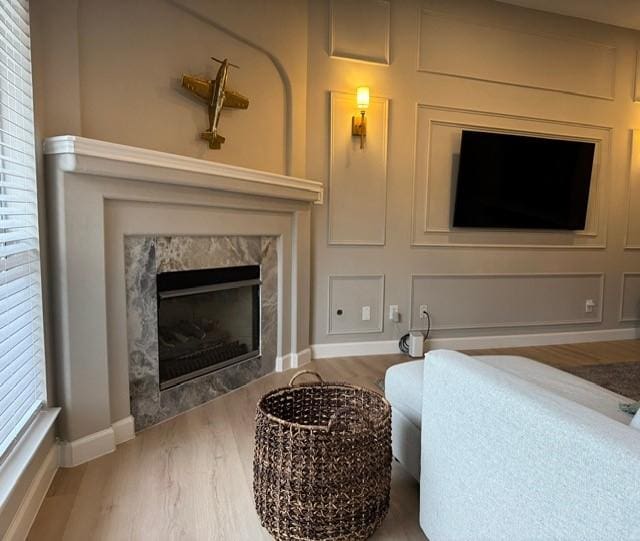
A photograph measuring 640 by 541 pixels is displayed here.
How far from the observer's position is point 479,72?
371 cm

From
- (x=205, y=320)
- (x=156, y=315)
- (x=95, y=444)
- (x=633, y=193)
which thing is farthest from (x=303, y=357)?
(x=633, y=193)

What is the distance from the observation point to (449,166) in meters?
3.72

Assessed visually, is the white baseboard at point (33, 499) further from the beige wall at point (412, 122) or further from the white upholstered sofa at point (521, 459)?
the beige wall at point (412, 122)

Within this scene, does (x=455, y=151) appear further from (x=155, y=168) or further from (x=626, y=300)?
(x=155, y=168)

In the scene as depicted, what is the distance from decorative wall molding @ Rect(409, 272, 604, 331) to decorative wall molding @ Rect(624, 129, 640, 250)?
0.48 m

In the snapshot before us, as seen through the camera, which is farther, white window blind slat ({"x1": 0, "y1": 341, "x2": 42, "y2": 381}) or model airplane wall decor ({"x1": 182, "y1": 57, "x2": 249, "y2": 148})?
model airplane wall decor ({"x1": 182, "y1": 57, "x2": 249, "y2": 148})

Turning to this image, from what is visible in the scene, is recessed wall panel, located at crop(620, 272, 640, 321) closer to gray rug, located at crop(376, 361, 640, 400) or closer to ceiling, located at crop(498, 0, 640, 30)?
gray rug, located at crop(376, 361, 640, 400)

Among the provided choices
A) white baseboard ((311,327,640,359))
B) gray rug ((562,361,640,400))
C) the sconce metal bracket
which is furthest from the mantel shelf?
gray rug ((562,361,640,400))

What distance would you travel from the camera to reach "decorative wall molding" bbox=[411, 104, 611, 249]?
12.0 ft

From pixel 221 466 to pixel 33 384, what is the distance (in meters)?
0.82

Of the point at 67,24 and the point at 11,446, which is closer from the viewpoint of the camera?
the point at 11,446

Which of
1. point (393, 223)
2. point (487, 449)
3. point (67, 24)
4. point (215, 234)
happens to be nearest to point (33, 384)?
point (215, 234)

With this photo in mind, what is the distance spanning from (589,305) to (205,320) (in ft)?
12.0

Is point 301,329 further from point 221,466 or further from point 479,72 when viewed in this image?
point 479,72
